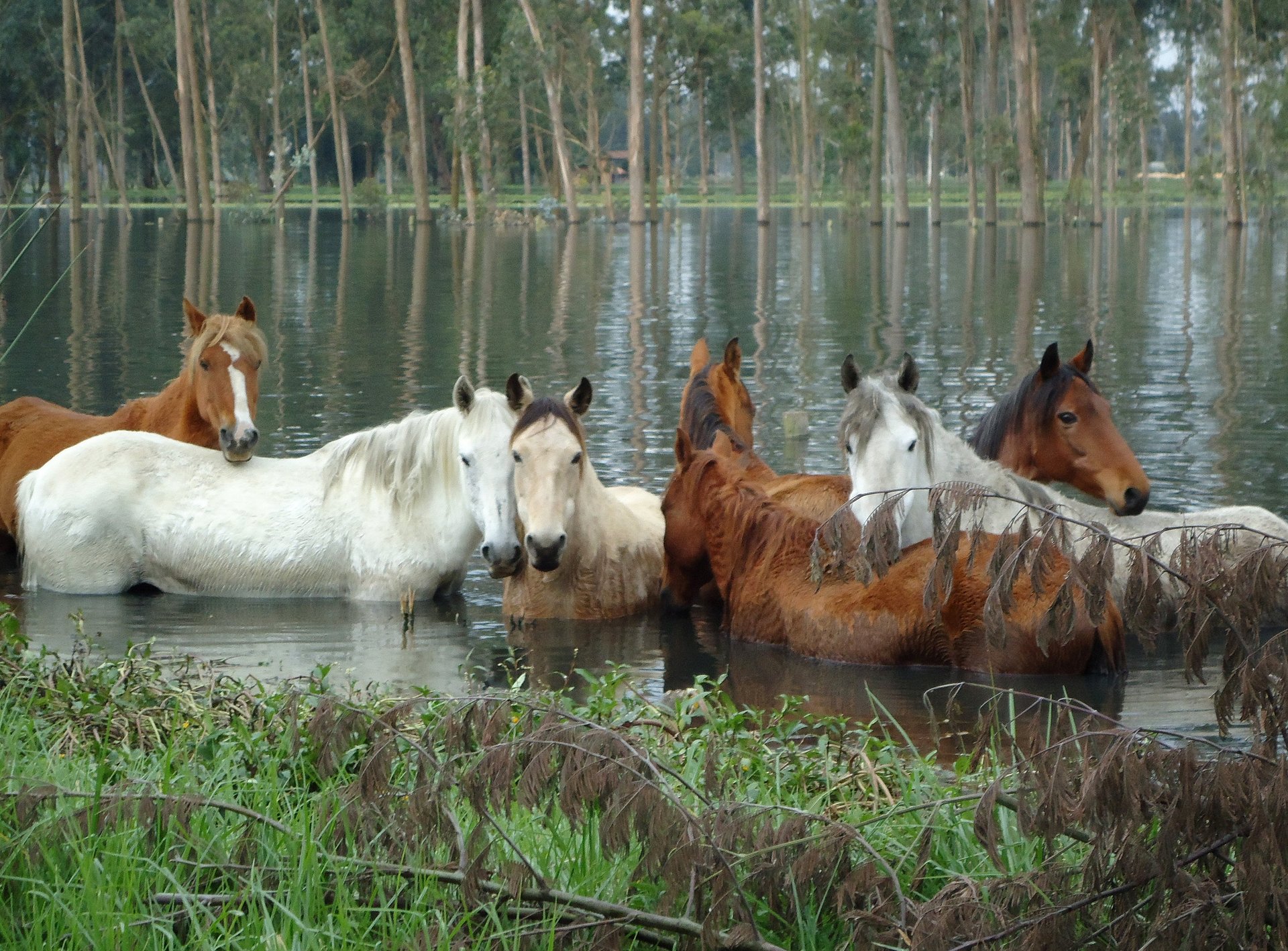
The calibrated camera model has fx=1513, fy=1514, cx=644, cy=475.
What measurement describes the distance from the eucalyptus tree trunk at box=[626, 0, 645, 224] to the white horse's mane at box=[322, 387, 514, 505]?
4532cm

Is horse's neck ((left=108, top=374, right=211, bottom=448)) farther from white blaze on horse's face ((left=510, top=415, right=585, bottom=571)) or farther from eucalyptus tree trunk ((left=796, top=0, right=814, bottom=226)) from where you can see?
eucalyptus tree trunk ((left=796, top=0, right=814, bottom=226))

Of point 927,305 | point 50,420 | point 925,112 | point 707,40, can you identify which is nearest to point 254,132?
point 707,40

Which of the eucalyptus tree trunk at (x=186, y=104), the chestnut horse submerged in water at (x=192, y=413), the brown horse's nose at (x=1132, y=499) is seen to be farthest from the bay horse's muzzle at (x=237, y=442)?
the eucalyptus tree trunk at (x=186, y=104)

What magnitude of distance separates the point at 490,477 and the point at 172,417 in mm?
2894

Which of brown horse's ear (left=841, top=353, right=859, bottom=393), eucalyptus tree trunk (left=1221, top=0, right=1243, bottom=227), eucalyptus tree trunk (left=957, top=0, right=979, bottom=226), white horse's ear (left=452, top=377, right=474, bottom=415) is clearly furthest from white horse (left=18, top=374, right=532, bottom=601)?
eucalyptus tree trunk (left=957, top=0, right=979, bottom=226)

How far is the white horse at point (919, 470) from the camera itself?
7102 mm

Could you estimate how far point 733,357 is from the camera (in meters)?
9.75

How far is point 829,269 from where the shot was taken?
126 feet

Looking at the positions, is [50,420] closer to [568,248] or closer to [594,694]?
[594,694]

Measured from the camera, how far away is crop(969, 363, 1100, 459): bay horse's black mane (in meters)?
8.09

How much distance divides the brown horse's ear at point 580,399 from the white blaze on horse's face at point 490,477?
0.32m

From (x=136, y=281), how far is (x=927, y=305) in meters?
16.3

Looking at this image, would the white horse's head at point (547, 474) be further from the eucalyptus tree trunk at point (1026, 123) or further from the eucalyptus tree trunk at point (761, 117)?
the eucalyptus tree trunk at point (761, 117)

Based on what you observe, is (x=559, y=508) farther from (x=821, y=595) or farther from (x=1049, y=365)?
(x=1049, y=365)
